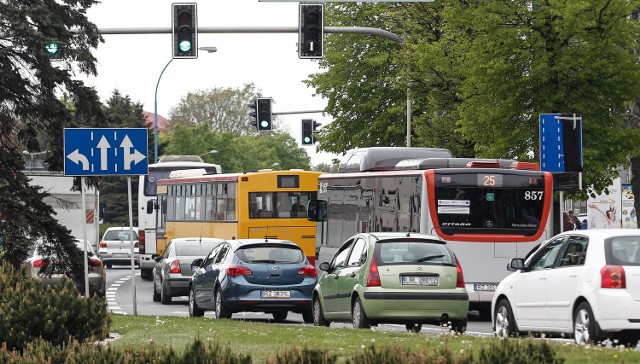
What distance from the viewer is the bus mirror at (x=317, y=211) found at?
103 ft

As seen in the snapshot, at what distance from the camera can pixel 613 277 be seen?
52.0ft

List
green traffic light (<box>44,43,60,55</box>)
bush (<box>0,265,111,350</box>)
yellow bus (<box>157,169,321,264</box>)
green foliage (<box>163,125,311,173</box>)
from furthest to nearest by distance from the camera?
green foliage (<box>163,125,311,173</box>) < yellow bus (<box>157,169,321,264</box>) < green traffic light (<box>44,43,60,55</box>) < bush (<box>0,265,111,350</box>)

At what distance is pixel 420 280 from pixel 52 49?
15369mm

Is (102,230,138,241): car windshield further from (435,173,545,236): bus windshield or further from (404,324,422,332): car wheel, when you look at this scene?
(404,324,422,332): car wheel

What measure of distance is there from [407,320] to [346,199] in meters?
10.4

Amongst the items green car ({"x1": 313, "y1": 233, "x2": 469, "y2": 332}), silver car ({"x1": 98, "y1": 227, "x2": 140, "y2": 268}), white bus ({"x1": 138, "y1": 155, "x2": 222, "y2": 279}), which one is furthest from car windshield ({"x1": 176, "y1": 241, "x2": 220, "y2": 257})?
silver car ({"x1": 98, "y1": 227, "x2": 140, "y2": 268})

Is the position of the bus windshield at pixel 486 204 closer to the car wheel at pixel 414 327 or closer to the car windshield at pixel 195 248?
the car wheel at pixel 414 327

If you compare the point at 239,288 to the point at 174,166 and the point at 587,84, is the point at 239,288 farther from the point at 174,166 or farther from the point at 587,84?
the point at 174,166

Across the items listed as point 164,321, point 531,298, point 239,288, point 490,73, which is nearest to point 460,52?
point 490,73

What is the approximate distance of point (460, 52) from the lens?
37.1m

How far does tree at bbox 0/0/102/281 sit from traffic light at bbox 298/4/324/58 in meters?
6.90

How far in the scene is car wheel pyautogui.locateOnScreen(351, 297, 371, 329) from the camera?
19875 mm

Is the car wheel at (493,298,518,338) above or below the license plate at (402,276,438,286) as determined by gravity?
below

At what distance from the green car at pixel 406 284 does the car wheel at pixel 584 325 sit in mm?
3351
